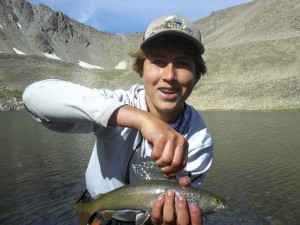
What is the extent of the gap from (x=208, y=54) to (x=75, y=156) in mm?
111028

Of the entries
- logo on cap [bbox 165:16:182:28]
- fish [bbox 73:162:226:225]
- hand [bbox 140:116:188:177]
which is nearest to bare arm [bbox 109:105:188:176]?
hand [bbox 140:116:188:177]

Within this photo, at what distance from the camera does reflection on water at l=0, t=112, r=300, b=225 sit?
1472 centimetres

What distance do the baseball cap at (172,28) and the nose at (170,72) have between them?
1.42ft

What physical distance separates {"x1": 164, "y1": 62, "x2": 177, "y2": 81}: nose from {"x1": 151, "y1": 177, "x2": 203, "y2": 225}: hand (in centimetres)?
133

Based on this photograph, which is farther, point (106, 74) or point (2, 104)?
point (106, 74)

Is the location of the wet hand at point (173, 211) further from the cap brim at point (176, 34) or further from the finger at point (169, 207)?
the cap brim at point (176, 34)

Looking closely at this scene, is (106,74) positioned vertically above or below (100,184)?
above

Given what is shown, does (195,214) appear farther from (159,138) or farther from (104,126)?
(104,126)

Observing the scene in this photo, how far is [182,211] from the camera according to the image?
4.11m

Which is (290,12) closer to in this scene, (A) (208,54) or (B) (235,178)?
(A) (208,54)

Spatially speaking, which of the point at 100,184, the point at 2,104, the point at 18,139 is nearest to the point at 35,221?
the point at 100,184

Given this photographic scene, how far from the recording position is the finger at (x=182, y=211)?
4.11m

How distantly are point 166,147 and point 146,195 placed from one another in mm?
1286

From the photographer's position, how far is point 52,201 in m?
16.5
